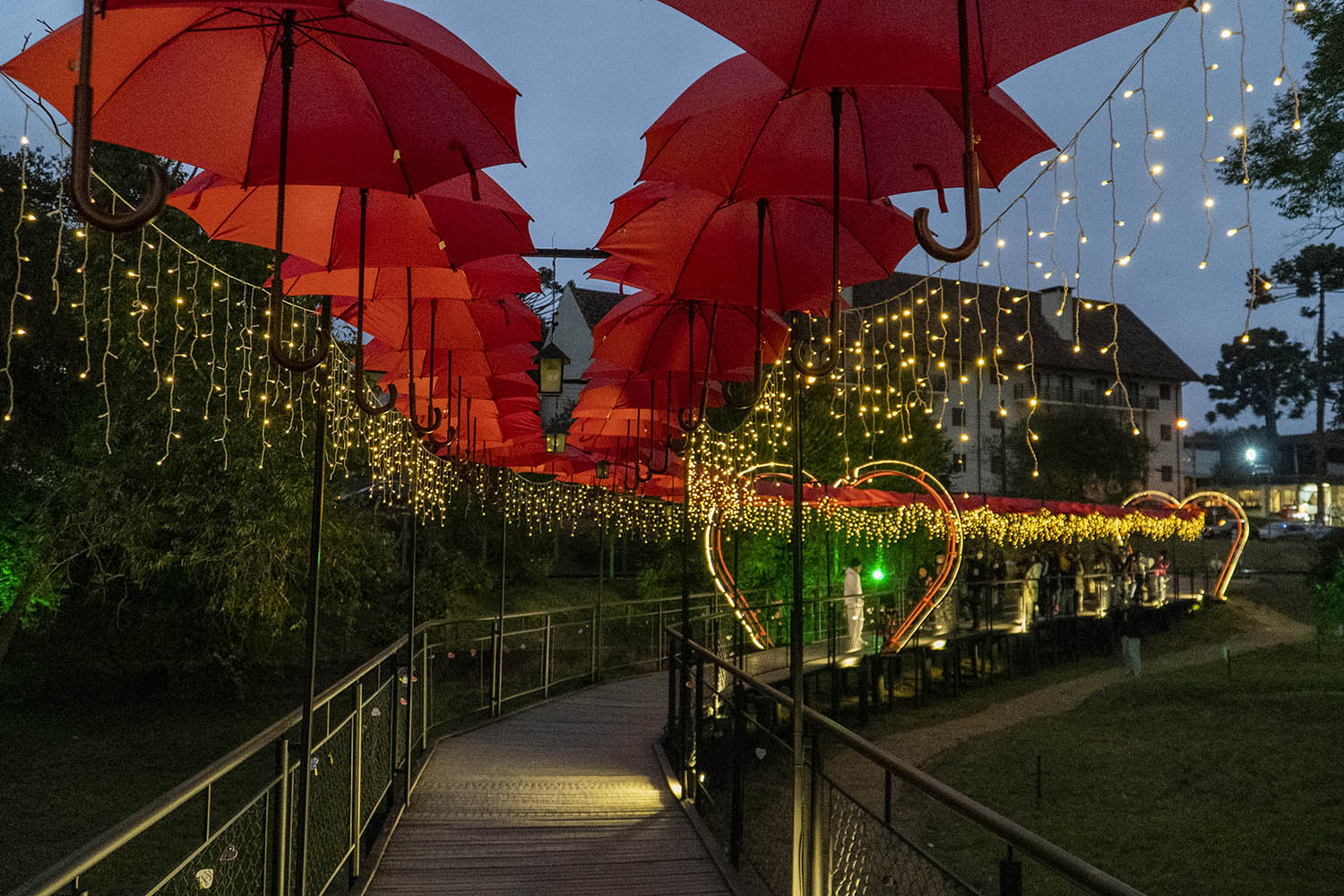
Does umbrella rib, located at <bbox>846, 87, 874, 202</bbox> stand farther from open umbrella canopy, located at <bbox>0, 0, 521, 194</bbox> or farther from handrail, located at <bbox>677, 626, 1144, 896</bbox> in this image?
handrail, located at <bbox>677, 626, 1144, 896</bbox>

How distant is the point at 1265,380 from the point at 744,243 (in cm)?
6483

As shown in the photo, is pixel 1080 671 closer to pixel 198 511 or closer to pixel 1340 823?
pixel 1340 823

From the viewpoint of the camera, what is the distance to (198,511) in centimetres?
1358

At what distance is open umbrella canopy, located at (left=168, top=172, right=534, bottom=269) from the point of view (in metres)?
4.71

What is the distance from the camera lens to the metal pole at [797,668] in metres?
3.47

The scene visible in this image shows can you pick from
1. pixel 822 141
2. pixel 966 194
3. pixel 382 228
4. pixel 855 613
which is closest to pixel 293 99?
pixel 382 228

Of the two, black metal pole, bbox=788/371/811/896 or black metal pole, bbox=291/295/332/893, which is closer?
black metal pole, bbox=291/295/332/893

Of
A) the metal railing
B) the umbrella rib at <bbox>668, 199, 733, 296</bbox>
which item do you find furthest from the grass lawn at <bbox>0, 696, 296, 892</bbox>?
the umbrella rib at <bbox>668, 199, 733, 296</bbox>

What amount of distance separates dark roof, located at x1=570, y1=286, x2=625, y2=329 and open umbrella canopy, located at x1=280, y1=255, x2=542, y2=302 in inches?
1151

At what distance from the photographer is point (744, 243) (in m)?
5.38

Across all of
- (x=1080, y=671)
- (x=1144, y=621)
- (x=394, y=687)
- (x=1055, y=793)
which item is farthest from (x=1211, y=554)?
(x=394, y=687)

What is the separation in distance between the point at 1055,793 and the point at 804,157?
1041cm

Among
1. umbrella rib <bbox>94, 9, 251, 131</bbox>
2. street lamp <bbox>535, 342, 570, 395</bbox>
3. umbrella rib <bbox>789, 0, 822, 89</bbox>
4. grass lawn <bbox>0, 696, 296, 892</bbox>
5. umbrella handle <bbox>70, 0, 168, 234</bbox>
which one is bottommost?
grass lawn <bbox>0, 696, 296, 892</bbox>

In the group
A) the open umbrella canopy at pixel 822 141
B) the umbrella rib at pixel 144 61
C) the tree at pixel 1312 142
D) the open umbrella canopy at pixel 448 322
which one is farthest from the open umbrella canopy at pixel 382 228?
the tree at pixel 1312 142
